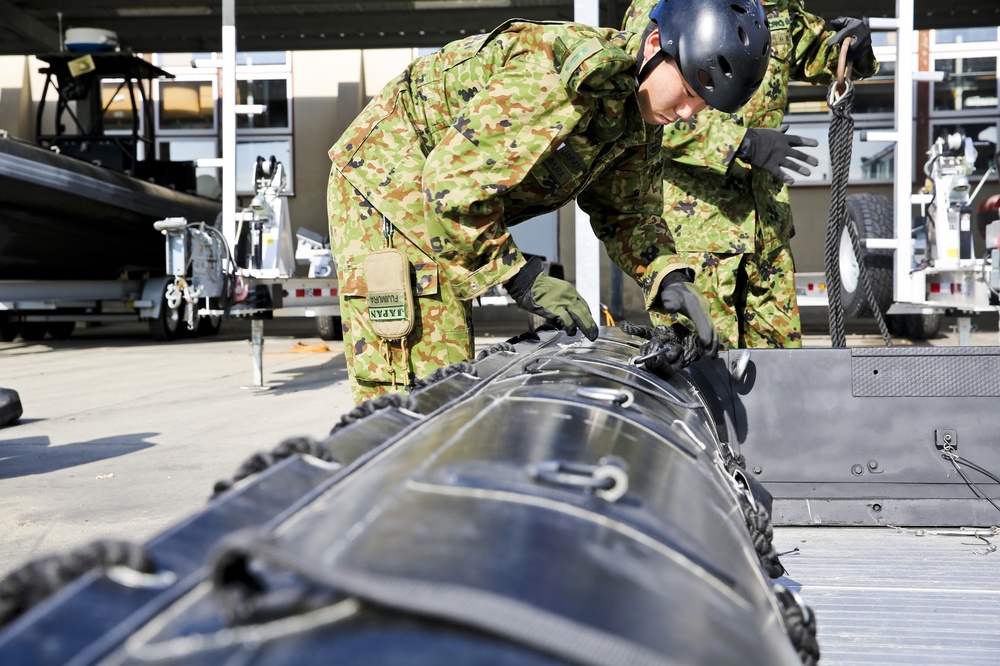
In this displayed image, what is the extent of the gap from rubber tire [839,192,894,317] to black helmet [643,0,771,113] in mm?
4518

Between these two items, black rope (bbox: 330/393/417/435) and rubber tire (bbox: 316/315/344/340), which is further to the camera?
rubber tire (bbox: 316/315/344/340)

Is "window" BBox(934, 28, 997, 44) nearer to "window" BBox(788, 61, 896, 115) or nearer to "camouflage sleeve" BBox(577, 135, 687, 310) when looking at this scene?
"window" BBox(788, 61, 896, 115)

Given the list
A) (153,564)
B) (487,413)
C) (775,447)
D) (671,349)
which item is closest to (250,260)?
(775,447)

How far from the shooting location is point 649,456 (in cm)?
100

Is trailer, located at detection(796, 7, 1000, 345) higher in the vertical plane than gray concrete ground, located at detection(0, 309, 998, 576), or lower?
higher

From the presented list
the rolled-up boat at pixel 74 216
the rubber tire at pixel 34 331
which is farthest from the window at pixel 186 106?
the rubber tire at pixel 34 331

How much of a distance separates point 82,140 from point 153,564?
10687 mm

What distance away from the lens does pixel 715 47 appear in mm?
1813

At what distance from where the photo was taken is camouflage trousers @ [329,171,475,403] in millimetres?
2184

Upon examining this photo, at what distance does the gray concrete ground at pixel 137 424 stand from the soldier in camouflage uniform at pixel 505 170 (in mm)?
1071

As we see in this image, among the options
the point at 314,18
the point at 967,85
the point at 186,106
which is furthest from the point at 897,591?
the point at 186,106

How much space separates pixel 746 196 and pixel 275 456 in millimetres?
2647

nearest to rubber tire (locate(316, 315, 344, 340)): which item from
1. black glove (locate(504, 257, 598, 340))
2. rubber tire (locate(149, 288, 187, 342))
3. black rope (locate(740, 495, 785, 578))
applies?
rubber tire (locate(149, 288, 187, 342))

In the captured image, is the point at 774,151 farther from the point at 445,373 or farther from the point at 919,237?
the point at 919,237
